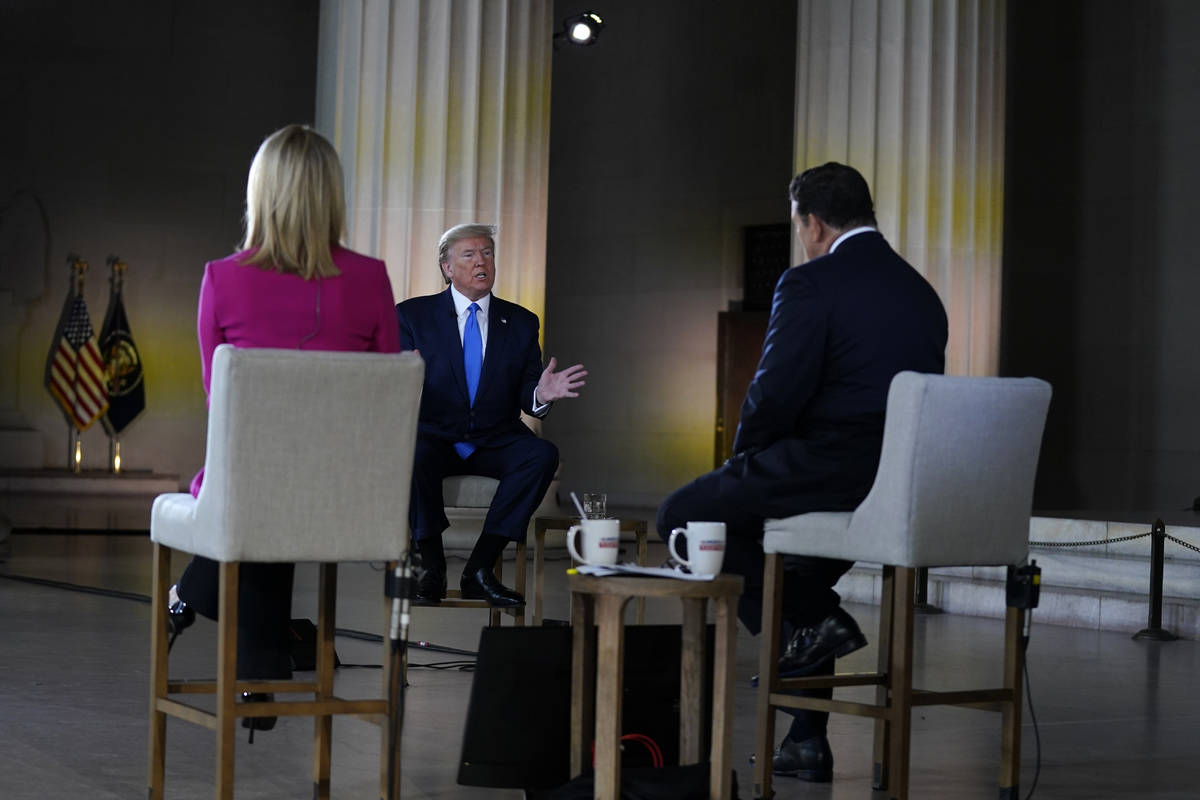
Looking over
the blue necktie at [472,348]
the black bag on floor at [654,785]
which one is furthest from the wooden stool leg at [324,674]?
the blue necktie at [472,348]

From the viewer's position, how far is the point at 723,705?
2.86 metres

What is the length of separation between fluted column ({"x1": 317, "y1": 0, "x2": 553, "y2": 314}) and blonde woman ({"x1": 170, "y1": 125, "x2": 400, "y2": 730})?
17.5 feet

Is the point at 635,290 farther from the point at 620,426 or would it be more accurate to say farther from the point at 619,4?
the point at 619,4

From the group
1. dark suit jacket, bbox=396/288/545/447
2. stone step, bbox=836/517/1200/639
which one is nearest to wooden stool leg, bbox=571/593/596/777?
dark suit jacket, bbox=396/288/545/447

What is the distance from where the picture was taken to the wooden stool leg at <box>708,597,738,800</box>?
9.37 feet

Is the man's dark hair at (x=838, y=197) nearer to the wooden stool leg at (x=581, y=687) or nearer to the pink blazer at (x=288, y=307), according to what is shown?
the pink blazer at (x=288, y=307)

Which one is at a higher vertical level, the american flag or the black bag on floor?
the american flag

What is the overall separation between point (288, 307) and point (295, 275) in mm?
67

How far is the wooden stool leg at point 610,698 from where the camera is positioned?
109 inches

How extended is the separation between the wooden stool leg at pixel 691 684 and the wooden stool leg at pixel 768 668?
0.36m

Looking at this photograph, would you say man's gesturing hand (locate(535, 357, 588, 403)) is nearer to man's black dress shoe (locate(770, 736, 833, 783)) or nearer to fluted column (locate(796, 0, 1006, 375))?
man's black dress shoe (locate(770, 736, 833, 783))

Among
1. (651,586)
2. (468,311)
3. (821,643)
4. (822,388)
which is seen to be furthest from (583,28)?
(651,586)

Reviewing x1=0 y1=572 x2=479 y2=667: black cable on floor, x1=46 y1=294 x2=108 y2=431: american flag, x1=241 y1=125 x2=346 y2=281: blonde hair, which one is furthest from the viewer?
x1=46 y1=294 x2=108 y2=431: american flag

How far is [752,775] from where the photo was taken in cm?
361
